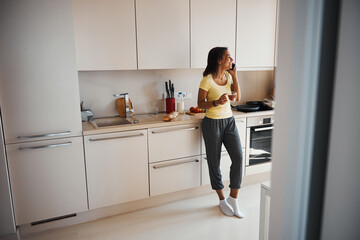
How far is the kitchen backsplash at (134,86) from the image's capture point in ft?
9.37

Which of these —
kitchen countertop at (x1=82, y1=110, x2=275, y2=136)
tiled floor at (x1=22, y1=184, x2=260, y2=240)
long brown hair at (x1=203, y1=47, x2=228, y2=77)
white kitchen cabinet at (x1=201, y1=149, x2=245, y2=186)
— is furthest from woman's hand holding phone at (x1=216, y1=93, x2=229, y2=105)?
tiled floor at (x1=22, y1=184, x2=260, y2=240)

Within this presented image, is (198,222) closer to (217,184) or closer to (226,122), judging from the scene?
(217,184)

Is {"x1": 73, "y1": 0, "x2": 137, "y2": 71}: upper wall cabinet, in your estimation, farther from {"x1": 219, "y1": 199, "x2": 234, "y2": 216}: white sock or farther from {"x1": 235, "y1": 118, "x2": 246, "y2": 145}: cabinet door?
{"x1": 219, "y1": 199, "x2": 234, "y2": 216}: white sock

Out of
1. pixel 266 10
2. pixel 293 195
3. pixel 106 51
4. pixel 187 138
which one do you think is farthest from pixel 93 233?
pixel 266 10

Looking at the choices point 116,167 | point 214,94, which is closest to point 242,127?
point 214,94

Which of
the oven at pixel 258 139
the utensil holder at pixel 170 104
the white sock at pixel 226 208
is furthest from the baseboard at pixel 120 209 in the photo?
the utensil holder at pixel 170 104

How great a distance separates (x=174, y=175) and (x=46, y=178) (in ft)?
3.77

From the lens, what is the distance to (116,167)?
2.53 m

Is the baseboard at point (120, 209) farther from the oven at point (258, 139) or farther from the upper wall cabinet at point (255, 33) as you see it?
the upper wall cabinet at point (255, 33)

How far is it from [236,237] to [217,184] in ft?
1.79

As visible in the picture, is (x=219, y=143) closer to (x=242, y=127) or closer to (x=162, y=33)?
(x=242, y=127)

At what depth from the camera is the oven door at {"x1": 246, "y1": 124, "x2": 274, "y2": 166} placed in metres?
3.10

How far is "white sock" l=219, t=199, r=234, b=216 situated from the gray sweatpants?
151 mm

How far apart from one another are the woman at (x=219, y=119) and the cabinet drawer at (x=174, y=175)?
0.71 feet
